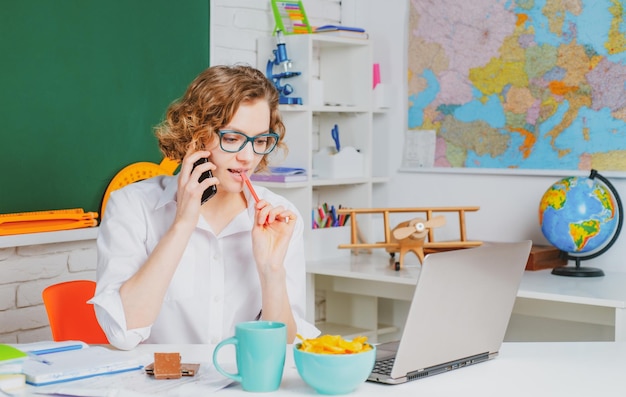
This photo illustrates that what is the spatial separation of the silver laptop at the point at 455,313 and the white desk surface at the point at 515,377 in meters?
0.02

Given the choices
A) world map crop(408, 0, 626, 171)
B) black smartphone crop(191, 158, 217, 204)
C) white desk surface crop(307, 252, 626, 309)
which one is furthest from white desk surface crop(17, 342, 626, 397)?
world map crop(408, 0, 626, 171)

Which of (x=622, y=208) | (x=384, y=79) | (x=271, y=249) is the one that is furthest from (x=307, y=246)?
(x=271, y=249)

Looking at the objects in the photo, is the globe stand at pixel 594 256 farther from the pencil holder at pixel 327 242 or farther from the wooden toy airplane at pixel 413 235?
the pencil holder at pixel 327 242

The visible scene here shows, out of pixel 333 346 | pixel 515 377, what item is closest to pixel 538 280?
pixel 515 377

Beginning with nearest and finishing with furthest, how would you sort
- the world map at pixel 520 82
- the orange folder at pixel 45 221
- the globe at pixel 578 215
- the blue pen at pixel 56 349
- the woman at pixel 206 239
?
the blue pen at pixel 56 349 < the woman at pixel 206 239 < the orange folder at pixel 45 221 < the globe at pixel 578 215 < the world map at pixel 520 82

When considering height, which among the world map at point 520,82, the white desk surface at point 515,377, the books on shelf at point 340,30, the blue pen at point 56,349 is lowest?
the white desk surface at point 515,377

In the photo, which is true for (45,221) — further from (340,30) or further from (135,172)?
(340,30)

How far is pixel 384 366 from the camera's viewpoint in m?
1.49

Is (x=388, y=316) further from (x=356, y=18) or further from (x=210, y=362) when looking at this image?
(x=210, y=362)

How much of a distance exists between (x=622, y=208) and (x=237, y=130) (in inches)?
64.5

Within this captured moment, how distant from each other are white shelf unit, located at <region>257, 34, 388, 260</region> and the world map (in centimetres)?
21

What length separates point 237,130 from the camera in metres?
1.87

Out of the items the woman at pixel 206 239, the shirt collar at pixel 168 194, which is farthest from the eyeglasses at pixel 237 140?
the shirt collar at pixel 168 194

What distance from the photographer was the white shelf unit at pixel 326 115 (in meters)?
3.33
